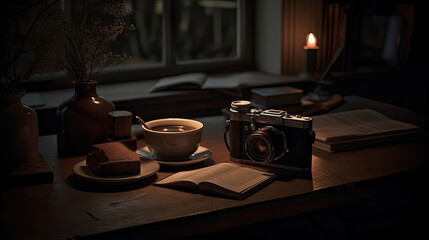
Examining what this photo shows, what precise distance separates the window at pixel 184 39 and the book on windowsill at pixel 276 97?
34.1 inches

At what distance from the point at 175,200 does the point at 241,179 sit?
0.18 meters

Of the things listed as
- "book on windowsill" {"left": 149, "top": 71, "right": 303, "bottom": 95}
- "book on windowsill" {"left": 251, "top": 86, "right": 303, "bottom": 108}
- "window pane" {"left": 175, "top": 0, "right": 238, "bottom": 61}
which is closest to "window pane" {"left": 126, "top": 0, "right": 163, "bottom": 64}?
"window pane" {"left": 175, "top": 0, "right": 238, "bottom": 61}

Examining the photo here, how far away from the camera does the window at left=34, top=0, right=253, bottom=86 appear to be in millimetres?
2553

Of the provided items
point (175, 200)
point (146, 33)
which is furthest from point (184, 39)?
point (175, 200)

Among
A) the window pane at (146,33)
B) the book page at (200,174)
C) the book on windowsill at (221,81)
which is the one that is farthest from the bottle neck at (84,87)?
the window pane at (146,33)

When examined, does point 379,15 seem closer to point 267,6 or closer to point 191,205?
point 267,6

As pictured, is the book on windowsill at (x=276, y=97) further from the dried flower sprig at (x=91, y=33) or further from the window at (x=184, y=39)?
the window at (x=184, y=39)

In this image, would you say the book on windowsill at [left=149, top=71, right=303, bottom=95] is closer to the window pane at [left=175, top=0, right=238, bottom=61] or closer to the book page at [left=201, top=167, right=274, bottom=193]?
the window pane at [left=175, top=0, right=238, bottom=61]

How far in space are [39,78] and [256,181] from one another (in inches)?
56.6

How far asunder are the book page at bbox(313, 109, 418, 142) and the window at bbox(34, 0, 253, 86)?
1.11 m

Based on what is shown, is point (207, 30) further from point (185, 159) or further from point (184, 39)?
point (185, 159)

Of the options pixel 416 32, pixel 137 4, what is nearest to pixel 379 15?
pixel 416 32

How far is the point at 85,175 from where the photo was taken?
1.23 metres

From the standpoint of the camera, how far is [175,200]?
1132mm
